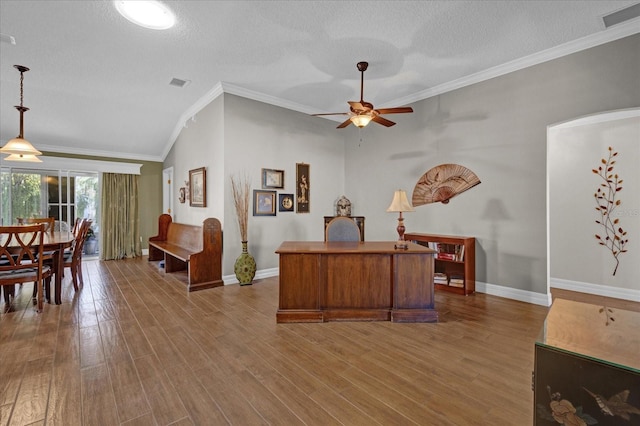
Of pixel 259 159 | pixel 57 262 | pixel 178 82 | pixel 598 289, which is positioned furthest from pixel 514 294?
pixel 57 262

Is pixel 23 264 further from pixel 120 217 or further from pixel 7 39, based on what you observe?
pixel 120 217

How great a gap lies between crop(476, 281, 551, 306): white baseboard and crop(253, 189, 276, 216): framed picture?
133 inches

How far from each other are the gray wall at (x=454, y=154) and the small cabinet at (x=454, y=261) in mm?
175

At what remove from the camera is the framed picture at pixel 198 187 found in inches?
201

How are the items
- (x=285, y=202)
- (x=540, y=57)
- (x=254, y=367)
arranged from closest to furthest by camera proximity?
1. (x=254, y=367)
2. (x=540, y=57)
3. (x=285, y=202)

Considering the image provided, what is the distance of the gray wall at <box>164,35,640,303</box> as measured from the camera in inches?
136

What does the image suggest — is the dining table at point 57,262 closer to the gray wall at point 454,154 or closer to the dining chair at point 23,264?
the dining chair at point 23,264

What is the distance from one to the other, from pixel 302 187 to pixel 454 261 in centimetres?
286

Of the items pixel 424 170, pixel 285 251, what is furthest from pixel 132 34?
pixel 424 170

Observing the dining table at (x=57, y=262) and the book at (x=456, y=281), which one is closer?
the dining table at (x=57, y=262)

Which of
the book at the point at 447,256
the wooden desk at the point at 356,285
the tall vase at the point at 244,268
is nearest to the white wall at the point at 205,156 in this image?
the tall vase at the point at 244,268

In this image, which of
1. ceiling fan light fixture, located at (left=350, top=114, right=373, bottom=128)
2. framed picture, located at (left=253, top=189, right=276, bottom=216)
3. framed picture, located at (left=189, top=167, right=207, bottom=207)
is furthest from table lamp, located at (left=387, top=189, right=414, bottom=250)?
framed picture, located at (left=189, top=167, right=207, bottom=207)

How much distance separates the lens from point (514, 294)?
3.81 metres

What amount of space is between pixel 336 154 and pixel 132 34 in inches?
149
